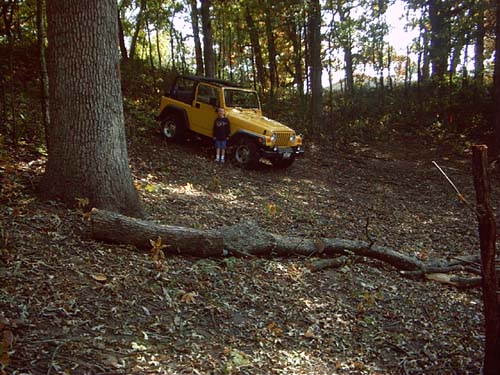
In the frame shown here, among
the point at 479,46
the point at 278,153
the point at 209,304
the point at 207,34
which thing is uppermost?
the point at 479,46

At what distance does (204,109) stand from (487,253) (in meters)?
9.63

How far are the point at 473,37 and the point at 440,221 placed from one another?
13009 millimetres

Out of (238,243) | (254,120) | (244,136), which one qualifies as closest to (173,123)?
(244,136)

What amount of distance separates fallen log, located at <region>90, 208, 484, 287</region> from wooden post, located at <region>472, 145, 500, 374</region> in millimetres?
1617

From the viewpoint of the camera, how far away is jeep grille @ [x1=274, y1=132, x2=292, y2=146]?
11141mm

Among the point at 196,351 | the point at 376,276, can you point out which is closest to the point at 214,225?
the point at 376,276

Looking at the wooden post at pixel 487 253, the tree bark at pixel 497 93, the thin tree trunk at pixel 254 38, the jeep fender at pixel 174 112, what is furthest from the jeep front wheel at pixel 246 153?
the thin tree trunk at pixel 254 38

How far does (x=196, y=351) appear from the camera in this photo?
10.7ft

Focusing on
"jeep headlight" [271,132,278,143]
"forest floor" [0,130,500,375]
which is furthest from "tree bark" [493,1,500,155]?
"jeep headlight" [271,132,278,143]

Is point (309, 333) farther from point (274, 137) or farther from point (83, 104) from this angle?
point (274, 137)

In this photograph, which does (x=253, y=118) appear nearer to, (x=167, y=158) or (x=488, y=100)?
(x=167, y=158)

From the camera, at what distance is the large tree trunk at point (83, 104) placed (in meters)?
5.02

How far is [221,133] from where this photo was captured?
11.2 metres

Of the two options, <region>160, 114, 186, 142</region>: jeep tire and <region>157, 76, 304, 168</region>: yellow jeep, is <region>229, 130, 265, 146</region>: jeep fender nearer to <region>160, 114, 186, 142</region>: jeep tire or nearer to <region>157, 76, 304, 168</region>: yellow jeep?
<region>157, 76, 304, 168</region>: yellow jeep
